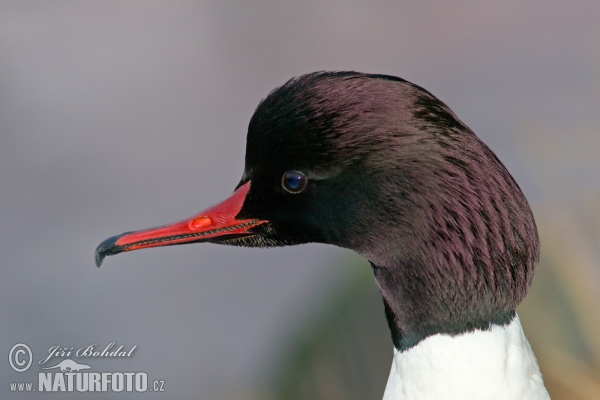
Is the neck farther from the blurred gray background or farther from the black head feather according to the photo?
the blurred gray background

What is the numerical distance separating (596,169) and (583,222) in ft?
0.92

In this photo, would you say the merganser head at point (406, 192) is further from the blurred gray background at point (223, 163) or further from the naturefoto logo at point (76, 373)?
the naturefoto logo at point (76, 373)

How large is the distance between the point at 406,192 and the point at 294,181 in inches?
8.9

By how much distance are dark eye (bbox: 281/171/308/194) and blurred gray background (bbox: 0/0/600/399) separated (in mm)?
1431

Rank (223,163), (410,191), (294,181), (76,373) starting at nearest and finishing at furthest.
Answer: (410,191), (294,181), (76,373), (223,163)

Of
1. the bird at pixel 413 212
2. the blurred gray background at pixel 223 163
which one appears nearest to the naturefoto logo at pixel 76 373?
the blurred gray background at pixel 223 163

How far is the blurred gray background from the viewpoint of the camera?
10.0ft

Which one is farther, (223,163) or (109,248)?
(223,163)

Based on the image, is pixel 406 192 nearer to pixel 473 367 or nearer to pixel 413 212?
pixel 413 212

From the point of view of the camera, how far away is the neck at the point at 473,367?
1620 millimetres

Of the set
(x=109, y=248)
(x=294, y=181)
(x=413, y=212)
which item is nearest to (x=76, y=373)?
(x=109, y=248)

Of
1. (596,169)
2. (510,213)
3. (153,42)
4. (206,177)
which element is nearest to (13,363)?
(206,177)

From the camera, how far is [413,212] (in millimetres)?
1553

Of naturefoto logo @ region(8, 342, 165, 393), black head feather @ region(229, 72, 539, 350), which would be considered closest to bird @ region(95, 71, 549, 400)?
black head feather @ region(229, 72, 539, 350)
